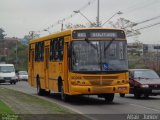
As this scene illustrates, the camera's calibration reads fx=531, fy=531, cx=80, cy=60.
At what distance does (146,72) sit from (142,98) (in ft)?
4.81

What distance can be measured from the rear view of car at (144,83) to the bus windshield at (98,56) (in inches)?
164

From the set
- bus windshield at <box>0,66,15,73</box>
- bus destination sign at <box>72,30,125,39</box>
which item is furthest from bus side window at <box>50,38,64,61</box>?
bus windshield at <box>0,66,15,73</box>

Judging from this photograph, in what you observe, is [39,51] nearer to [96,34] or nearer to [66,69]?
[66,69]

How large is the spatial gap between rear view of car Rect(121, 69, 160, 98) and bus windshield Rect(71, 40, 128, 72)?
4.16 m

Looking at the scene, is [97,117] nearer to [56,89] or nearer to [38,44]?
[56,89]

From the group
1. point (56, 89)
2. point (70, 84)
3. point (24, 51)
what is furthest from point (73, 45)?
point (24, 51)

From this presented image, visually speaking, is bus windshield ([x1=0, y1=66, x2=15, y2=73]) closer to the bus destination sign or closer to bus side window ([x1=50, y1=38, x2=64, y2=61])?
bus side window ([x1=50, y1=38, x2=64, y2=61])

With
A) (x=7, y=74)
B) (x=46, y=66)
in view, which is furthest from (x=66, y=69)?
(x=7, y=74)

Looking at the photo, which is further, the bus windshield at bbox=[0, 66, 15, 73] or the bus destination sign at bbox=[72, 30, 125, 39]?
the bus windshield at bbox=[0, 66, 15, 73]

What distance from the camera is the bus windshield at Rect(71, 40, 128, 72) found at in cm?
2167

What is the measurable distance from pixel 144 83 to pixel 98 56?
5.07 metres

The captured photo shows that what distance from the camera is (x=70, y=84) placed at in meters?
21.8

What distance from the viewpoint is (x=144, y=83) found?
26.0m

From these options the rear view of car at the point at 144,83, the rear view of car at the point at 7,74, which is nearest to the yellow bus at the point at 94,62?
the rear view of car at the point at 144,83
